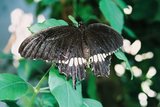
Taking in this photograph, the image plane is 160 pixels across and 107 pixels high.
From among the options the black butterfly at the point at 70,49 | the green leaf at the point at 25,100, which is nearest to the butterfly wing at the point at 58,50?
the black butterfly at the point at 70,49

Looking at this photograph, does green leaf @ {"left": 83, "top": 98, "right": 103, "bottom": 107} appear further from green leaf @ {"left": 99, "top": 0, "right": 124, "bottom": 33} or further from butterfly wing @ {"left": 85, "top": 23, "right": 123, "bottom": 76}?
green leaf @ {"left": 99, "top": 0, "right": 124, "bottom": 33}

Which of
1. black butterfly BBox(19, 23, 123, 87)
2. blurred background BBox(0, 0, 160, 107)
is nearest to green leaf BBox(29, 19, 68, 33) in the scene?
black butterfly BBox(19, 23, 123, 87)

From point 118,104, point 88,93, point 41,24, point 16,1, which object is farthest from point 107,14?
point 16,1

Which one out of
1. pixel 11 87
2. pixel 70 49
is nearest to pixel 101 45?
pixel 70 49

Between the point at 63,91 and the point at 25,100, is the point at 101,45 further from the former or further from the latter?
the point at 25,100

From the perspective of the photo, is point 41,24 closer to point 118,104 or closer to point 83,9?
point 83,9

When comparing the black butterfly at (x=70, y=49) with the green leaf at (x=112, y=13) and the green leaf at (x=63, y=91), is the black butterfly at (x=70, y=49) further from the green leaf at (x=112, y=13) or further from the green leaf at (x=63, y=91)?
the green leaf at (x=112, y=13)
